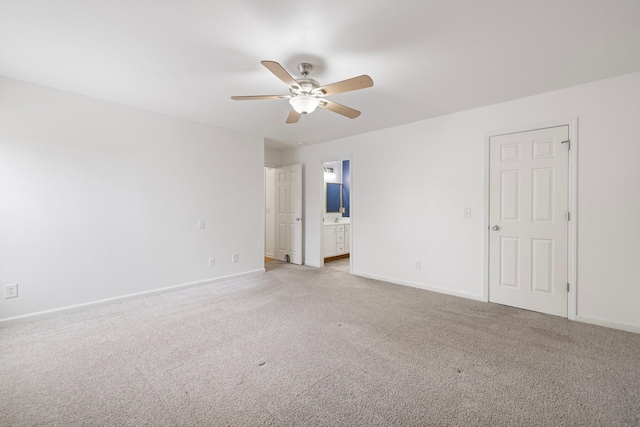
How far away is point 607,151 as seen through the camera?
2711 millimetres

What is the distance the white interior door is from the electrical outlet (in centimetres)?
389

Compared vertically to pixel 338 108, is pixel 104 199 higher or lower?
lower

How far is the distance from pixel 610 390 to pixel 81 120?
5179mm

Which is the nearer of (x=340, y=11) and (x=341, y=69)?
(x=340, y=11)

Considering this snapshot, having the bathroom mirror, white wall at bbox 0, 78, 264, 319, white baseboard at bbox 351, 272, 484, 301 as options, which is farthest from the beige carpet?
the bathroom mirror

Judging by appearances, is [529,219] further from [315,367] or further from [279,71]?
[279,71]

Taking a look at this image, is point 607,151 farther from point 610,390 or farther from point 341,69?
point 341,69

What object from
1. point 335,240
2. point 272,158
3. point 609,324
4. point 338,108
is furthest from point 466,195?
point 272,158

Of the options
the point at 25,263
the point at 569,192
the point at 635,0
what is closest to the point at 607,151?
the point at 569,192

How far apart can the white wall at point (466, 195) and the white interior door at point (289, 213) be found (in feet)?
0.64

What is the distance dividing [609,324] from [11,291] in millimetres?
5836

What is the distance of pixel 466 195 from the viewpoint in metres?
3.58

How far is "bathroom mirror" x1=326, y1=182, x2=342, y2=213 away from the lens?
664 centimetres

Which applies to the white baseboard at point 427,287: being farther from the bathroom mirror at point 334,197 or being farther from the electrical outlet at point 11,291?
the electrical outlet at point 11,291
